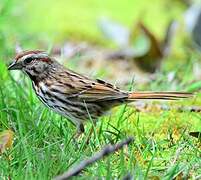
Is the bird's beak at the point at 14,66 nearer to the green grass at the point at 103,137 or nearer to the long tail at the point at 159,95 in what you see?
the green grass at the point at 103,137

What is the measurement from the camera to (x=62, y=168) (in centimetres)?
376

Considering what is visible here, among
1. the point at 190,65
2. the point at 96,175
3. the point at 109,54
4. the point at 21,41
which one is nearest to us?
the point at 96,175

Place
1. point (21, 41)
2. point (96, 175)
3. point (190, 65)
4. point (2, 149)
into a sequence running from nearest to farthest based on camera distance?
1. point (96, 175)
2. point (2, 149)
3. point (190, 65)
4. point (21, 41)

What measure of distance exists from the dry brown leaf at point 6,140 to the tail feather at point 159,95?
34.0 inches

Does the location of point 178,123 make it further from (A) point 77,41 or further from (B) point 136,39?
(A) point 77,41

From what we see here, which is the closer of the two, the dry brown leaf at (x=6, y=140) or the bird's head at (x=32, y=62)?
the dry brown leaf at (x=6, y=140)

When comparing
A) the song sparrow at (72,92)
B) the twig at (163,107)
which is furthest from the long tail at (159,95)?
the twig at (163,107)

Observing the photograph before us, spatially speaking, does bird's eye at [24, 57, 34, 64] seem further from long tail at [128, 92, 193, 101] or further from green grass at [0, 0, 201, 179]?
long tail at [128, 92, 193, 101]

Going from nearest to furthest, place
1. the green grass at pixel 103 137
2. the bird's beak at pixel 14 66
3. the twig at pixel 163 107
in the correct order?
the green grass at pixel 103 137 → the bird's beak at pixel 14 66 → the twig at pixel 163 107

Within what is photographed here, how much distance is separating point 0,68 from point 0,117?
2.62 ft

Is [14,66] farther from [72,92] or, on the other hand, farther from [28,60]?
[72,92]

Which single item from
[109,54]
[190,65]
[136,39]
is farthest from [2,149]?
[109,54]

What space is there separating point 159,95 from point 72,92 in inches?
21.6

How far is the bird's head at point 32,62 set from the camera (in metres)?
4.66
